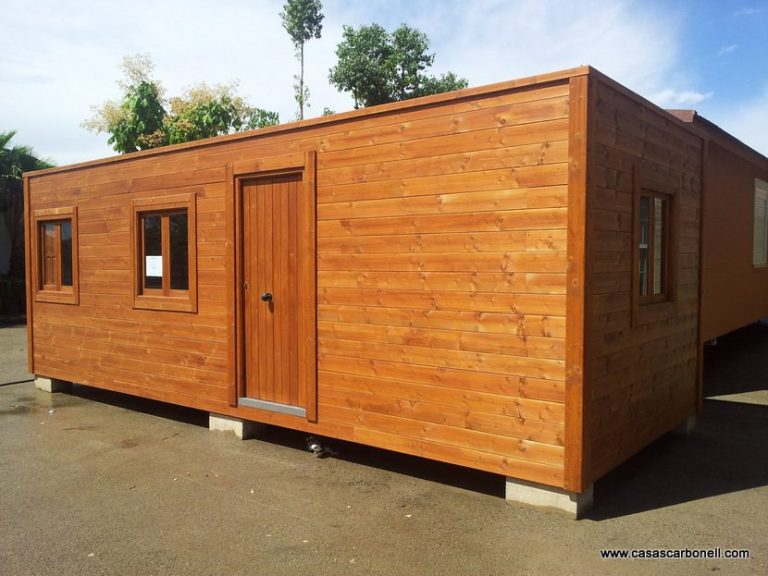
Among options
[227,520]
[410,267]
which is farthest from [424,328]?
[227,520]

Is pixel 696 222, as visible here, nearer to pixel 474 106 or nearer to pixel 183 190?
pixel 474 106

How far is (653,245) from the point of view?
5.48 m

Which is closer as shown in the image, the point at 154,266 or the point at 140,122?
the point at 154,266

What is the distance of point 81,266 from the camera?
8.00m

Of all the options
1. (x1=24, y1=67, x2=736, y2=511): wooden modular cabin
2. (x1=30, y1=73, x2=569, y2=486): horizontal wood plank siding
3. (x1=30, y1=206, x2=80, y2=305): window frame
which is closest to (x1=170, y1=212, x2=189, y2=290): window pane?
(x1=24, y1=67, x2=736, y2=511): wooden modular cabin

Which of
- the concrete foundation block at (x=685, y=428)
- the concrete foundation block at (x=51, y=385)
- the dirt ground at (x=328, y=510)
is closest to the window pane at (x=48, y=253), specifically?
the concrete foundation block at (x=51, y=385)

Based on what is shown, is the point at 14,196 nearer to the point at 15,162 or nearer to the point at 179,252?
the point at 15,162

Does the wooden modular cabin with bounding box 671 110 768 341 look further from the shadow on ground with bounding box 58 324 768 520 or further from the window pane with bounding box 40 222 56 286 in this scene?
the window pane with bounding box 40 222 56 286

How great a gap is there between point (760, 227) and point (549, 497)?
32.2ft

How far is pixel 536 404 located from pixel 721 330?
6656 millimetres

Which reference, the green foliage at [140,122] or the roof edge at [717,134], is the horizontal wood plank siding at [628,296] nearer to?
the roof edge at [717,134]

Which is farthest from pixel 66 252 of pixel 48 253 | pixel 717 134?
pixel 717 134

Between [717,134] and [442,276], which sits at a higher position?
[717,134]

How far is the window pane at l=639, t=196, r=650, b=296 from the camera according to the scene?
5.34 meters
